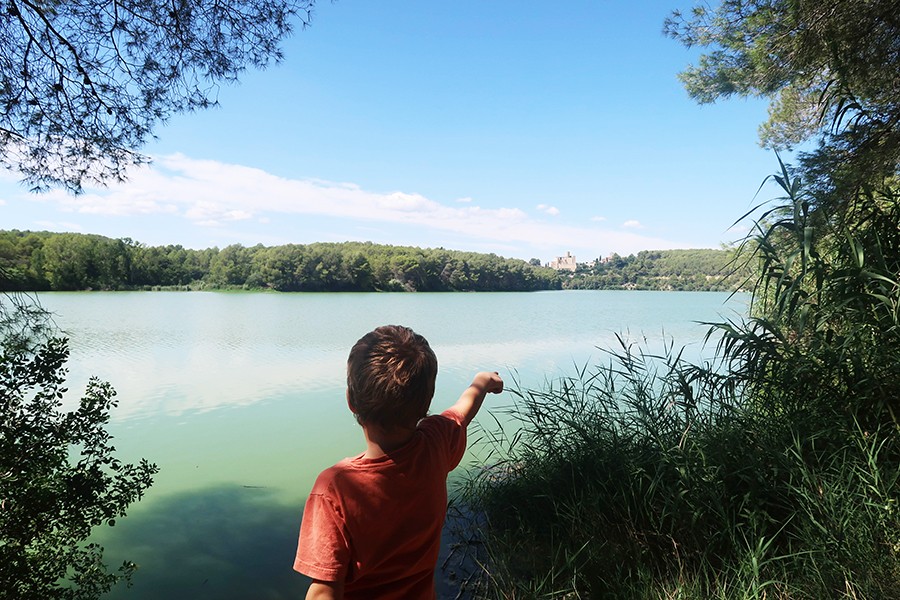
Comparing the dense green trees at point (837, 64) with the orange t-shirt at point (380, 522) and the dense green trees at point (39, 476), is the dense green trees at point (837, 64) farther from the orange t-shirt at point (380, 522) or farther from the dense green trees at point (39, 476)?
the dense green trees at point (39, 476)

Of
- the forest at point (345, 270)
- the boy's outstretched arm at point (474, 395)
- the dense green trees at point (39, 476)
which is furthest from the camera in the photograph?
the forest at point (345, 270)

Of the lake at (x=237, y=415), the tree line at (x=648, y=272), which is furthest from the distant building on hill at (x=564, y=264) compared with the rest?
the lake at (x=237, y=415)

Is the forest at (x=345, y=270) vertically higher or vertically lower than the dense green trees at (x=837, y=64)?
lower

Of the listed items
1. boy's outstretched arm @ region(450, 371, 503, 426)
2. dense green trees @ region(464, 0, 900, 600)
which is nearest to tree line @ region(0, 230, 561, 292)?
dense green trees @ region(464, 0, 900, 600)

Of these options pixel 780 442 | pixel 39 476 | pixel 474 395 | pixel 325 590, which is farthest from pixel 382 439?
pixel 780 442

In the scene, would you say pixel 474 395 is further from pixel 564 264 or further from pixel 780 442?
pixel 564 264

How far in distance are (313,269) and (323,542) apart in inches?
1703

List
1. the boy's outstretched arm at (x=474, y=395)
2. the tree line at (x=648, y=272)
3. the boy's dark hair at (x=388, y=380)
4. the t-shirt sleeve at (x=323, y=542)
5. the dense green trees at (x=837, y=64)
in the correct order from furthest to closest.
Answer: the tree line at (x=648, y=272) < the dense green trees at (x=837, y=64) < the boy's outstretched arm at (x=474, y=395) < the boy's dark hair at (x=388, y=380) < the t-shirt sleeve at (x=323, y=542)

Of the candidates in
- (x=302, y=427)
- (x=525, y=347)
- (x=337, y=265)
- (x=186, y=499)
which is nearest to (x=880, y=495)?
(x=186, y=499)

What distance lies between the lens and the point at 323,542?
84 centimetres

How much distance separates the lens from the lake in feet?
12.0

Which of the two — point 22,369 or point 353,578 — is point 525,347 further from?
point 353,578

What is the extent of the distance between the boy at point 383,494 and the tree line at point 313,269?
30043 millimetres

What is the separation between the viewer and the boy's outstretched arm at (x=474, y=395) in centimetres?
120
